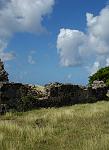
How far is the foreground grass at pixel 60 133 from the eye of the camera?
14188mm

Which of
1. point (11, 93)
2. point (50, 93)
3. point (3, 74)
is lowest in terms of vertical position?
point (11, 93)

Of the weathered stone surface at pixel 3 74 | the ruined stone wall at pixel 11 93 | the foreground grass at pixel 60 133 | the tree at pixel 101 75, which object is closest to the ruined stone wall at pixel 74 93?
the ruined stone wall at pixel 11 93

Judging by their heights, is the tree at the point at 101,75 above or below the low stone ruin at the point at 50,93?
above

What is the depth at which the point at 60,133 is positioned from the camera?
17016mm

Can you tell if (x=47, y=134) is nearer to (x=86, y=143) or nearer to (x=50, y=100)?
(x=86, y=143)

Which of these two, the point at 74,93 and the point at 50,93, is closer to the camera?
the point at 50,93

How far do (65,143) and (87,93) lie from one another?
21.2 m

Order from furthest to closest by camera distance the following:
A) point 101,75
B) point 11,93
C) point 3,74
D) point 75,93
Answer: point 101,75 → point 75,93 → point 3,74 → point 11,93

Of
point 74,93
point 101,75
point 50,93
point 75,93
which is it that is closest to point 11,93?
point 50,93

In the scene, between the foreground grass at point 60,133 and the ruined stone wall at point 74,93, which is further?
the ruined stone wall at point 74,93

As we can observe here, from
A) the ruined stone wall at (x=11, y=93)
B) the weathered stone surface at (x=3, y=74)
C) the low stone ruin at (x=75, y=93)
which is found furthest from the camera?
the weathered stone surface at (x=3, y=74)

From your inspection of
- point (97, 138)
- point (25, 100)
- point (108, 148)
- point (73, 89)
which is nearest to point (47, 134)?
point (97, 138)

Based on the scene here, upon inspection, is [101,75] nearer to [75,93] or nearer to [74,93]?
[75,93]

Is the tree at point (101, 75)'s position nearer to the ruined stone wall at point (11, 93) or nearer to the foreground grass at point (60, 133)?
the ruined stone wall at point (11, 93)
